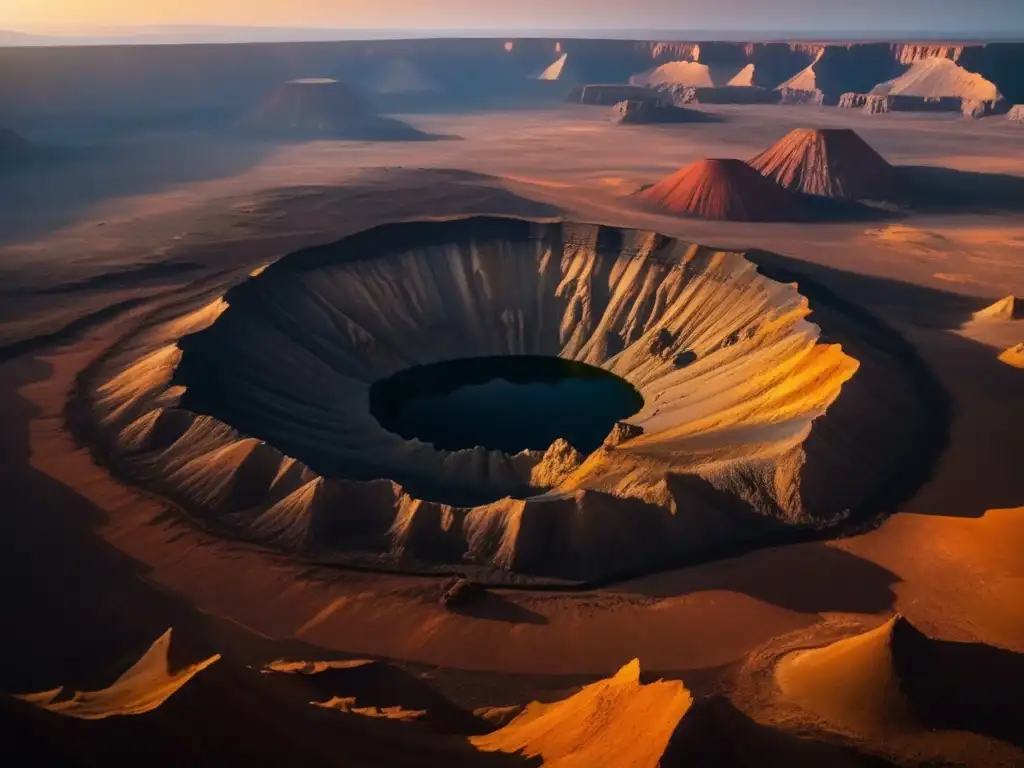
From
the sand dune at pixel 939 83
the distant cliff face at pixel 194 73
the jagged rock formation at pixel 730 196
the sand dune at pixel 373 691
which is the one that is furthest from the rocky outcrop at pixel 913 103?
the sand dune at pixel 373 691

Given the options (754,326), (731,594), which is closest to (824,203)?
(754,326)

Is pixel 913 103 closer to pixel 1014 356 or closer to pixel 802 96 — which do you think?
pixel 802 96

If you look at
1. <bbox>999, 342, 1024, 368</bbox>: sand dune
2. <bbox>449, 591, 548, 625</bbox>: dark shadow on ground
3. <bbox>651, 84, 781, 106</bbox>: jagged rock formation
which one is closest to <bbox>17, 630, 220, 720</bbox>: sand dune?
<bbox>449, 591, 548, 625</bbox>: dark shadow on ground

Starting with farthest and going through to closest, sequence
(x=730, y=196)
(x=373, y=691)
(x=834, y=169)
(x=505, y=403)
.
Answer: (x=834, y=169)
(x=730, y=196)
(x=505, y=403)
(x=373, y=691)

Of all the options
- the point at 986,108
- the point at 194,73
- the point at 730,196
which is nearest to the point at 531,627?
the point at 730,196

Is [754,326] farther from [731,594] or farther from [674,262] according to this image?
→ [731,594]

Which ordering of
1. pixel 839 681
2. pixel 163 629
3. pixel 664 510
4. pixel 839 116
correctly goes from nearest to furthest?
pixel 839 681, pixel 163 629, pixel 664 510, pixel 839 116
